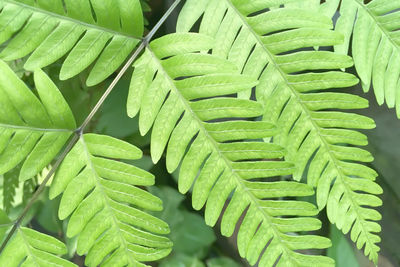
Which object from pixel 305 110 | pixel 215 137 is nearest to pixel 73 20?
pixel 215 137

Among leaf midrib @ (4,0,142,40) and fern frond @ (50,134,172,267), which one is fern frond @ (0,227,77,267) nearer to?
fern frond @ (50,134,172,267)

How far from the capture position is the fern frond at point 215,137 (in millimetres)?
548

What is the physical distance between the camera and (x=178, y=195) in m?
1.23

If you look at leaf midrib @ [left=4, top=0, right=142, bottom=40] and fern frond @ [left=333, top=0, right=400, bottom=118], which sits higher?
fern frond @ [left=333, top=0, right=400, bottom=118]

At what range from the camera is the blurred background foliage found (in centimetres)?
96

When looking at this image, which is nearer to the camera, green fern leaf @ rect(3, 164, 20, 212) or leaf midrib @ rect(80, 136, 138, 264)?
leaf midrib @ rect(80, 136, 138, 264)

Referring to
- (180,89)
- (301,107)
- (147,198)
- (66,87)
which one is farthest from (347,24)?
(66,87)

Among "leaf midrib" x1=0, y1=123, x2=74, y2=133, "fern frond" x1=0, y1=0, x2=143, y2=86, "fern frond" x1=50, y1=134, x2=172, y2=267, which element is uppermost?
"fern frond" x1=0, y1=0, x2=143, y2=86

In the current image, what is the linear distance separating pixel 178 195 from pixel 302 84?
73 cm

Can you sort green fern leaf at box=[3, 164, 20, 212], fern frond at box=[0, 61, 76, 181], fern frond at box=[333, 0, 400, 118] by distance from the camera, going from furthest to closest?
green fern leaf at box=[3, 164, 20, 212] < fern frond at box=[333, 0, 400, 118] < fern frond at box=[0, 61, 76, 181]

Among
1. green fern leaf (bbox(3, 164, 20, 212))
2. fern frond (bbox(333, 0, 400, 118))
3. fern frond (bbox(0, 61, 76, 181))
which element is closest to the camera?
fern frond (bbox(0, 61, 76, 181))

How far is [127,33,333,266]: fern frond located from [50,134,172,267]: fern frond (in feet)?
0.16

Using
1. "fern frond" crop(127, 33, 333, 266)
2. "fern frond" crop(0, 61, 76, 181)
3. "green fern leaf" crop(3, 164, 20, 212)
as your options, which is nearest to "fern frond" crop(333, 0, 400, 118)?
"fern frond" crop(127, 33, 333, 266)

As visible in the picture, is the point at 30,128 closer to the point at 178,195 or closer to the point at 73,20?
the point at 73,20
